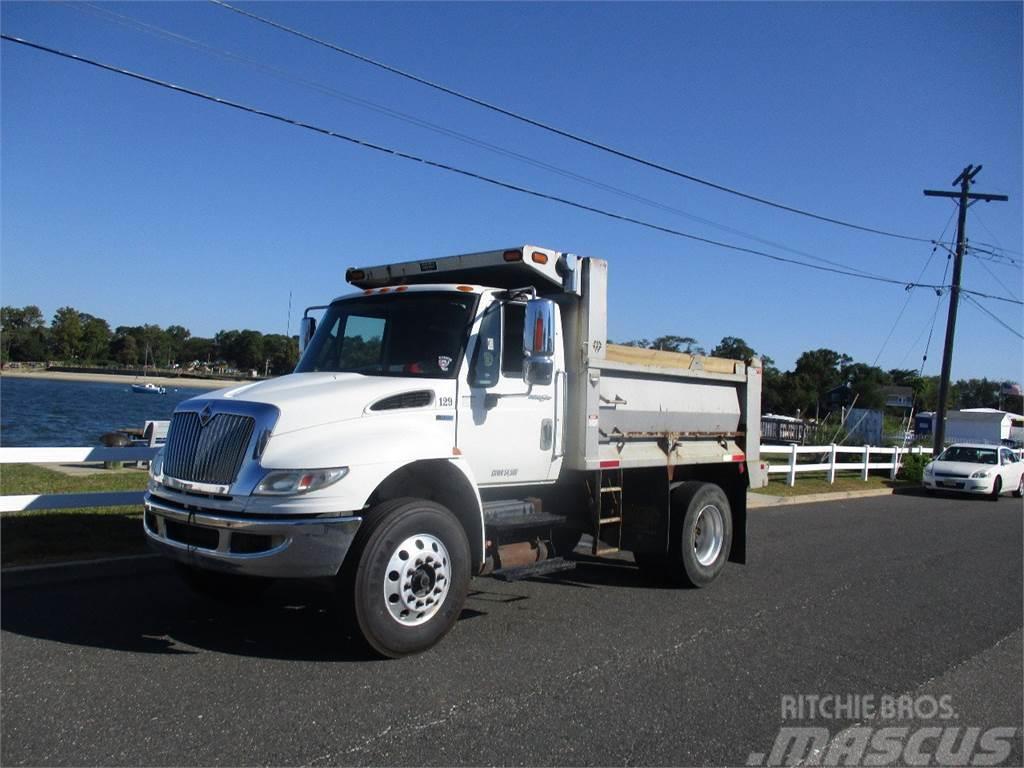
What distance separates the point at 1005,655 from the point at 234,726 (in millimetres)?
5528

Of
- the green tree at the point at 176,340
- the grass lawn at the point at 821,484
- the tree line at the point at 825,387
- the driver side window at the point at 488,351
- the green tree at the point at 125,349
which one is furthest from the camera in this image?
the green tree at the point at 125,349

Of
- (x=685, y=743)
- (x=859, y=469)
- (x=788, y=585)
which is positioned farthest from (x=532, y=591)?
(x=859, y=469)

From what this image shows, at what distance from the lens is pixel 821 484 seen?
20953 mm

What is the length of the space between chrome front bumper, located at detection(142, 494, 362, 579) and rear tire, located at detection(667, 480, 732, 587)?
3.74 m

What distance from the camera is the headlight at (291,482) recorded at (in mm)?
5043

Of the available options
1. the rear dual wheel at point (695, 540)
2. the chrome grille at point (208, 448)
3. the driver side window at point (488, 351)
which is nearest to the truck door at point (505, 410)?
the driver side window at point (488, 351)

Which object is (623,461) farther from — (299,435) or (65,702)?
(65,702)

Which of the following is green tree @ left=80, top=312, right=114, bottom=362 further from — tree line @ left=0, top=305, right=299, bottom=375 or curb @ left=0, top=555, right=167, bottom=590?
curb @ left=0, top=555, right=167, bottom=590

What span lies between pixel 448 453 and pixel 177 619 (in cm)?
230

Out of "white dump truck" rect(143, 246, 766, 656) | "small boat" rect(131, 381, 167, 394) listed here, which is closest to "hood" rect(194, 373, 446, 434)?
"white dump truck" rect(143, 246, 766, 656)

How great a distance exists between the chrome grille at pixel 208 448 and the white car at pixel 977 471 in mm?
20768

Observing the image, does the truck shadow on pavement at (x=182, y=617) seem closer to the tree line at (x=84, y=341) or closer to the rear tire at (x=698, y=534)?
the rear tire at (x=698, y=534)

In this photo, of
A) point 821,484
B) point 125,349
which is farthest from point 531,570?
point 125,349

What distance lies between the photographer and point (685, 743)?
4.31 metres
